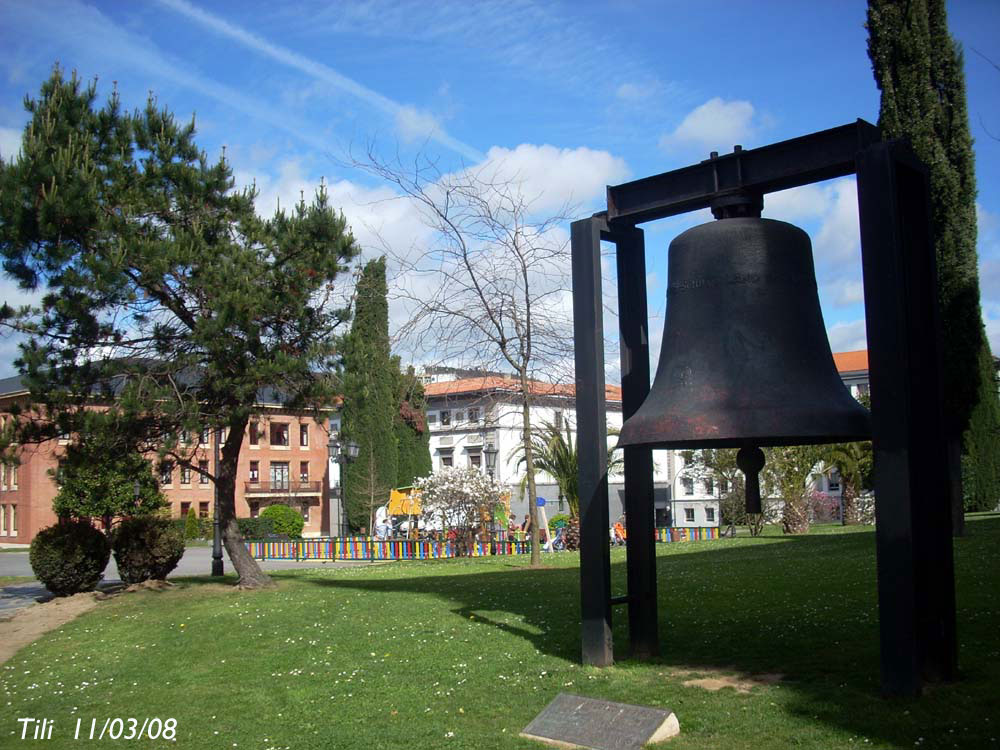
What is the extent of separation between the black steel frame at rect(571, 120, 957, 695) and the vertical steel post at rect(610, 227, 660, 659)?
0.01 m

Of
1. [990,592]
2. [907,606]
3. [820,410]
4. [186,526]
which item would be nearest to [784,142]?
[820,410]

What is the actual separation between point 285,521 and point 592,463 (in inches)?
1906

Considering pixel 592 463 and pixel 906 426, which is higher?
pixel 906 426

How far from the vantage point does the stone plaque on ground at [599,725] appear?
5.77 metres

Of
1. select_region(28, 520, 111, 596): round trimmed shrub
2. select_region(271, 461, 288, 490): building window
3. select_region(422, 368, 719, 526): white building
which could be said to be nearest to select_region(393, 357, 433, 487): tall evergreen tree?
select_region(422, 368, 719, 526): white building

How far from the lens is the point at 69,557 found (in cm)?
1731

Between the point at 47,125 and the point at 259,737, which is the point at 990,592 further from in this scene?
the point at 47,125

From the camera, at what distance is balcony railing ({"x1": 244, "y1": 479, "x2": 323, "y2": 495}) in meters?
66.8

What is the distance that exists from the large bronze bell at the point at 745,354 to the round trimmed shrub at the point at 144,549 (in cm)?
1360

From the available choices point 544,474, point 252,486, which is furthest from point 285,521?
point 544,474

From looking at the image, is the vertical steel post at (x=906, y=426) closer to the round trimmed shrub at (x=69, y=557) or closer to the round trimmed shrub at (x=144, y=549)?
the round trimmed shrub at (x=144, y=549)

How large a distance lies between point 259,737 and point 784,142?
5.64 meters

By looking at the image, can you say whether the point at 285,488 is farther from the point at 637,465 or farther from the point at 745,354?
the point at 745,354

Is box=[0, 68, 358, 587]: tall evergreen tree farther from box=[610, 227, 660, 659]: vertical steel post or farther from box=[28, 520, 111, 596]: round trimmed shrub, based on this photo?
box=[610, 227, 660, 659]: vertical steel post
